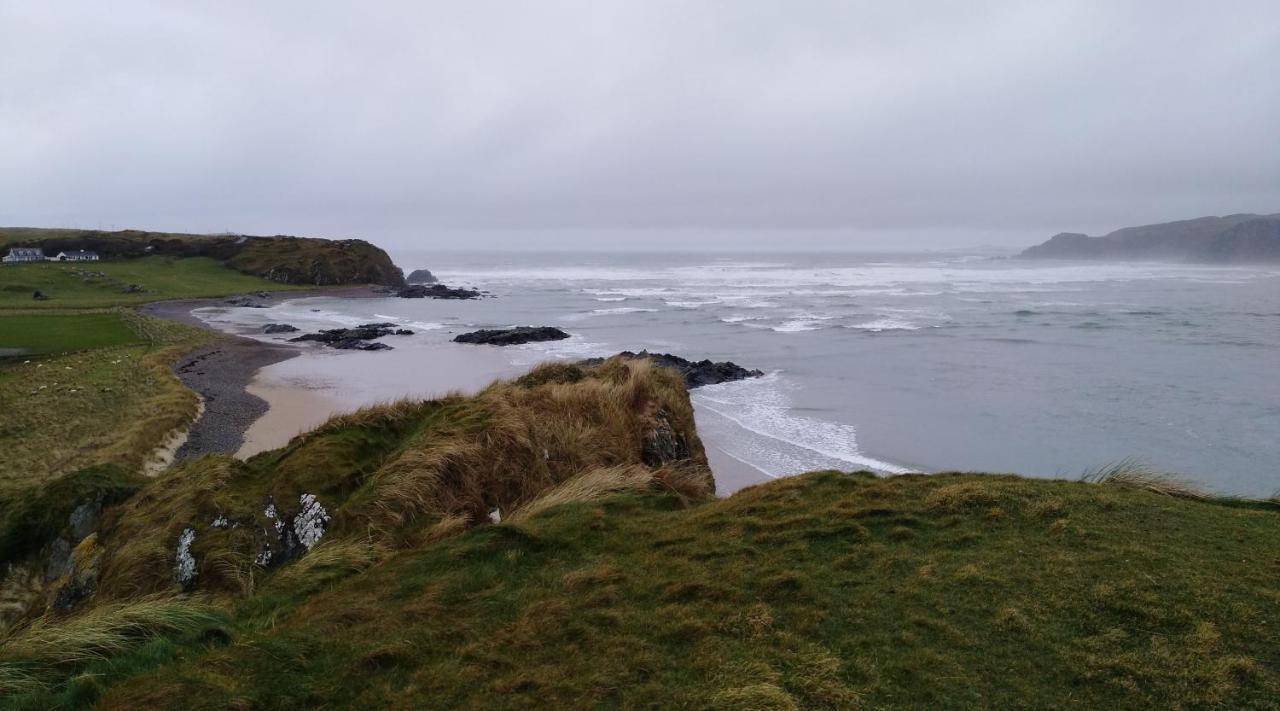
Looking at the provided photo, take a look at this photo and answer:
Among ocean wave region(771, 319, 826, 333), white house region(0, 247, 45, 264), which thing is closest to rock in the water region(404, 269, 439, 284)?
white house region(0, 247, 45, 264)

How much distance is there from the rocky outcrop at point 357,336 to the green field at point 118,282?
20.5 meters

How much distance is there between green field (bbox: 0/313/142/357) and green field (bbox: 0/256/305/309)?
11000 mm

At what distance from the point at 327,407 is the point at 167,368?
9321 mm

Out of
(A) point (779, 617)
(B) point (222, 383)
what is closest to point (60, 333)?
(B) point (222, 383)

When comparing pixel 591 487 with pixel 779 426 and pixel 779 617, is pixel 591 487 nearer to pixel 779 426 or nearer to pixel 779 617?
pixel 779 617

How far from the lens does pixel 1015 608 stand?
4.95 m

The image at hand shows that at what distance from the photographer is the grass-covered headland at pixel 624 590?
4.25 metres

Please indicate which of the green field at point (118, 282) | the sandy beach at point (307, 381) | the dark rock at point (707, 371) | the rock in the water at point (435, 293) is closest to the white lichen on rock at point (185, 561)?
the sandy beach at point (307, 381)

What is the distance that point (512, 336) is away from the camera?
138 feet

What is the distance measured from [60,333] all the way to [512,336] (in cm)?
2185

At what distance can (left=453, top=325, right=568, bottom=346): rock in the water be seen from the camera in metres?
41.4

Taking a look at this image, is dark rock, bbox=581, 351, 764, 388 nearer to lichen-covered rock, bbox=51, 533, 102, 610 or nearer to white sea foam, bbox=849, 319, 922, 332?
A: white sea foam, bbox=849, 319, 922, 332

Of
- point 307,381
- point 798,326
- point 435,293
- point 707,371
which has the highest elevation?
point 435,293

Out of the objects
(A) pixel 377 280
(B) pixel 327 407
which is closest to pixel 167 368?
(B) pixel 327 407
